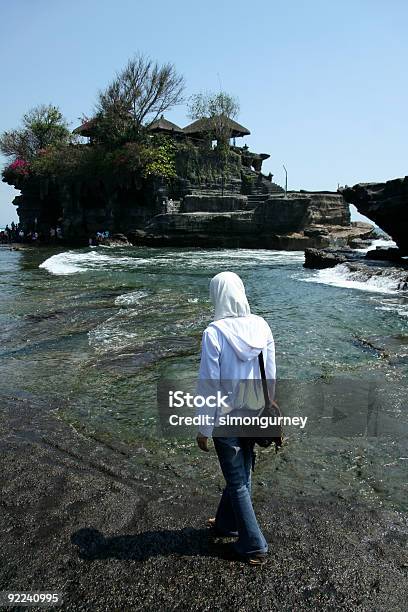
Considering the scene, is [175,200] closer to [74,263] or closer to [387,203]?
[74,263]

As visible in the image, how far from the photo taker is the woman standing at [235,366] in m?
2.85

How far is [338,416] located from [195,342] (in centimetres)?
380

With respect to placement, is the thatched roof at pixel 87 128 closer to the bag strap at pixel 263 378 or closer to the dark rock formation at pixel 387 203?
the dark rock formation at pixel 387 203

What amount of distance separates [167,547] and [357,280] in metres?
16.6

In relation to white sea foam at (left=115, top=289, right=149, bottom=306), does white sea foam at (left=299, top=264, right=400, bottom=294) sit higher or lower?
higher

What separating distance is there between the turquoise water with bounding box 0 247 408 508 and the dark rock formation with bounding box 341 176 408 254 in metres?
5.31

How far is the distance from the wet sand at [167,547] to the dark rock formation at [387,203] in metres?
20.1

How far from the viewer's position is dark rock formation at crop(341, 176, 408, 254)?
21125mm

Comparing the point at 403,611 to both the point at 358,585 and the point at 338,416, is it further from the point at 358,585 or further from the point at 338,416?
the point at 338,416

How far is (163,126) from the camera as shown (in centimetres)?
4484

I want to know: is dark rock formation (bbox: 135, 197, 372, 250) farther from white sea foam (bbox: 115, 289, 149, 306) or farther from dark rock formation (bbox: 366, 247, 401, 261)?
white sea foam (bbox: 115, 289, 149, 306)

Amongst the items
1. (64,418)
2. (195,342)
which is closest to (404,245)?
(195,342)

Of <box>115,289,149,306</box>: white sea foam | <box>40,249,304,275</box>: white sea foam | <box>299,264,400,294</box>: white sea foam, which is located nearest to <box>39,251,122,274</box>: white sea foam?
<box>40,249,304,275</box>: white sea foam

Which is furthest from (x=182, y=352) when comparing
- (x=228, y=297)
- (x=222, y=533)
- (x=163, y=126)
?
(x=163, y=126)
